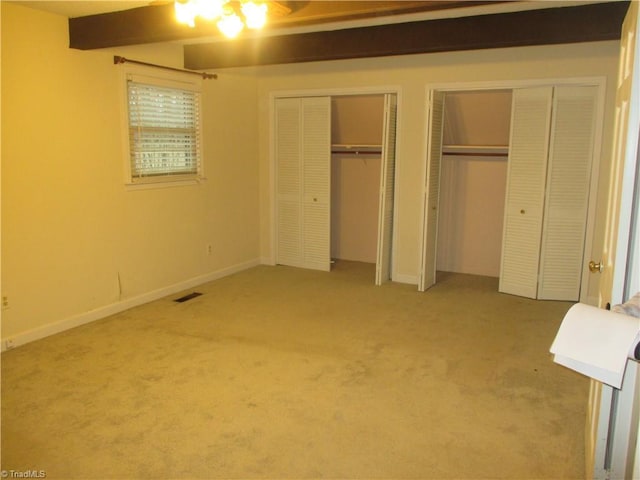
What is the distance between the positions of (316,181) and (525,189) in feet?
7.39

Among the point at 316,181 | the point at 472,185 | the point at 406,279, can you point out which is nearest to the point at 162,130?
the point at 316,181

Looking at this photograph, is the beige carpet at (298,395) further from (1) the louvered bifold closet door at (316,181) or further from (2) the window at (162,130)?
(1) the louvered bifold closet door at (316,181)

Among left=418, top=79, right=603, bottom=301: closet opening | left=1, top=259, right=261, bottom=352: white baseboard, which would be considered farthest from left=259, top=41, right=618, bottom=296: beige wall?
left=1, top=259, right=261, bottom=352: white baseboard

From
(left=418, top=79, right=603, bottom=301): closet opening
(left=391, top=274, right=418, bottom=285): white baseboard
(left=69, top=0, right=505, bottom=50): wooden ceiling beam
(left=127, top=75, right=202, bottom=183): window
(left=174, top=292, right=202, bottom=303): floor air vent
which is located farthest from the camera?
(left=391, top=274, right=418, bottom=285): white baseboard

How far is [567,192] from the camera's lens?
479 centimetres

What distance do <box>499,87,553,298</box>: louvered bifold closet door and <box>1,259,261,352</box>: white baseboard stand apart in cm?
302

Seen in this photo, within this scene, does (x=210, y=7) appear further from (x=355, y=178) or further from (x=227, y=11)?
(x=355, y=178)

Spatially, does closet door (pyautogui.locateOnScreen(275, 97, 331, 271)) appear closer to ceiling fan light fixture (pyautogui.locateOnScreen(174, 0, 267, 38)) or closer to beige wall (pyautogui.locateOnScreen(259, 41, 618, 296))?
beige wall (pyautogui.locateOnScreen(259, 41, 618, 296))

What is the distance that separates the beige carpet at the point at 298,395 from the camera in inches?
96.4

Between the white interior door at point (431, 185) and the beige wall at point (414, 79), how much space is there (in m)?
0.15

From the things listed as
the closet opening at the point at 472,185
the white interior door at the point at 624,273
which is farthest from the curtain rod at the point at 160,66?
the white interior door at the point at 624,273

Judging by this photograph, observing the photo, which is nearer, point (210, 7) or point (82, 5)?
point (210, 7)

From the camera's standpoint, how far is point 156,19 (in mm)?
3455

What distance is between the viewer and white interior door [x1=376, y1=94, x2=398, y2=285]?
5352mm
